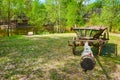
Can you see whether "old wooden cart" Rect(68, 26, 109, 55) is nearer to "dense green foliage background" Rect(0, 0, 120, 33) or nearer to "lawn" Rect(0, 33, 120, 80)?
"lawn" Rect(0, 33, 120, 80)

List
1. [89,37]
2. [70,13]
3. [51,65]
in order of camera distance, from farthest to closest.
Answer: [70,13] < [89,37] < [51,65]

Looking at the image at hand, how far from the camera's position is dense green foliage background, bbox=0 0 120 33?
31.6 meters

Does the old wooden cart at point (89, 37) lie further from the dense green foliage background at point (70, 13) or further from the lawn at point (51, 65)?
the dense green foliage background at point (70, 13)

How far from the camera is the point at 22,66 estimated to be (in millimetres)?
10203

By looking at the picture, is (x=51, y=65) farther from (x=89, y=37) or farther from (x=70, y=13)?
(x=70, y=13)

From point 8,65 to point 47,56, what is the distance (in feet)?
8.51

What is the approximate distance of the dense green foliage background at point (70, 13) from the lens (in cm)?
3164

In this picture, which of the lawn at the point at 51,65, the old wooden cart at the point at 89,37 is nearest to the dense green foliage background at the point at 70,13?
the lawn at the point at 51,65

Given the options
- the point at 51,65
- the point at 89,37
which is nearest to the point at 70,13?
the point at 89,37

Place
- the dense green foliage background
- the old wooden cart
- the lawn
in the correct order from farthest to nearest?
the dense green foliage background < the old wooden cart < the lawn

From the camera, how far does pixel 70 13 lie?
36.8 metres

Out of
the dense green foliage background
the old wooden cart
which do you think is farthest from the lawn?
the dense green foliage background

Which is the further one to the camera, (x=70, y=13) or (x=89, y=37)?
(x=70, y=13)

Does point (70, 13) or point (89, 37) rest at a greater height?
point (70, 13)
